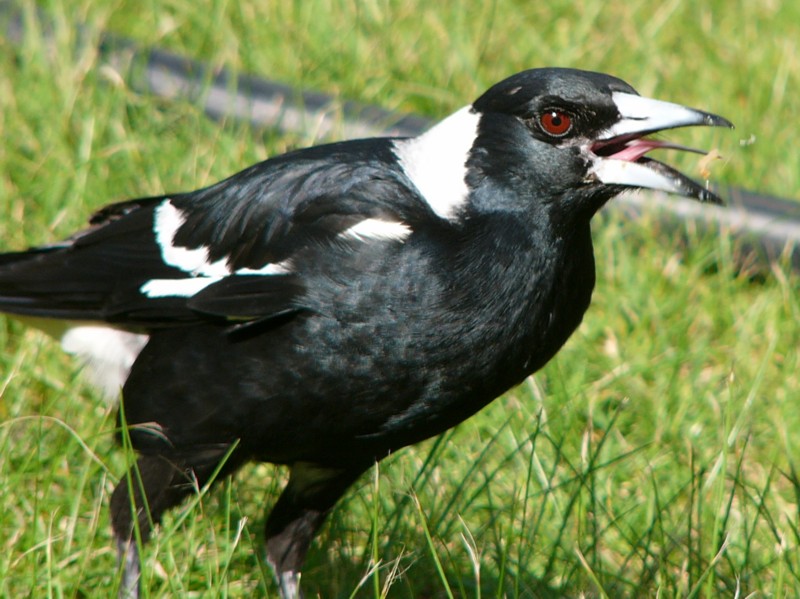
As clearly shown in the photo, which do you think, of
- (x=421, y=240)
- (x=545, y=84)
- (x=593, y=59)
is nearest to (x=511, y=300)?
(x=421, y=240)

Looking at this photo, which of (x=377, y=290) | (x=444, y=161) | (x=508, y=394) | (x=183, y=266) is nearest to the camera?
(x=377, y=290)

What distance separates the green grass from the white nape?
17.0 inches

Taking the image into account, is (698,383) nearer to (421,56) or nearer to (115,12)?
(421,56)

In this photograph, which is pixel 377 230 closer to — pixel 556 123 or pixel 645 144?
pixel 556 123

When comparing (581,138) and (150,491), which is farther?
(150,491)

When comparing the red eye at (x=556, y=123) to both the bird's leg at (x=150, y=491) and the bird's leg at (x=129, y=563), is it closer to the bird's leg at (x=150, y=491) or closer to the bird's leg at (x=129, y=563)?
the bird's leg at (x=150, y=491)

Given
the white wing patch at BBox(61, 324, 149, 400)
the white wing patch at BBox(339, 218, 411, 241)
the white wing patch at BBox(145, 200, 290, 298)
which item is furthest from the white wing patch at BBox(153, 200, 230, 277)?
the white wing patch at BBox(339, 218, 411, 241)

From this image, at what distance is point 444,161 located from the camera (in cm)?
227

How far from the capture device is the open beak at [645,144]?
6.75 ft

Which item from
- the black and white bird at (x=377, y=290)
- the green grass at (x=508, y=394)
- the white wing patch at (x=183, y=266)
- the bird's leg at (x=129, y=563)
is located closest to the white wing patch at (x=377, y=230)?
the black and white bird at (x=377, y=290)

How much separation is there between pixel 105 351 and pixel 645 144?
110 centimetres

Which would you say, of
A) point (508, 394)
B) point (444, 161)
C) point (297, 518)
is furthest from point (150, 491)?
point (508, 394)

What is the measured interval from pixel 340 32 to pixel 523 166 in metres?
2.06

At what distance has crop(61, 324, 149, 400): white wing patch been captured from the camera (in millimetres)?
2482
